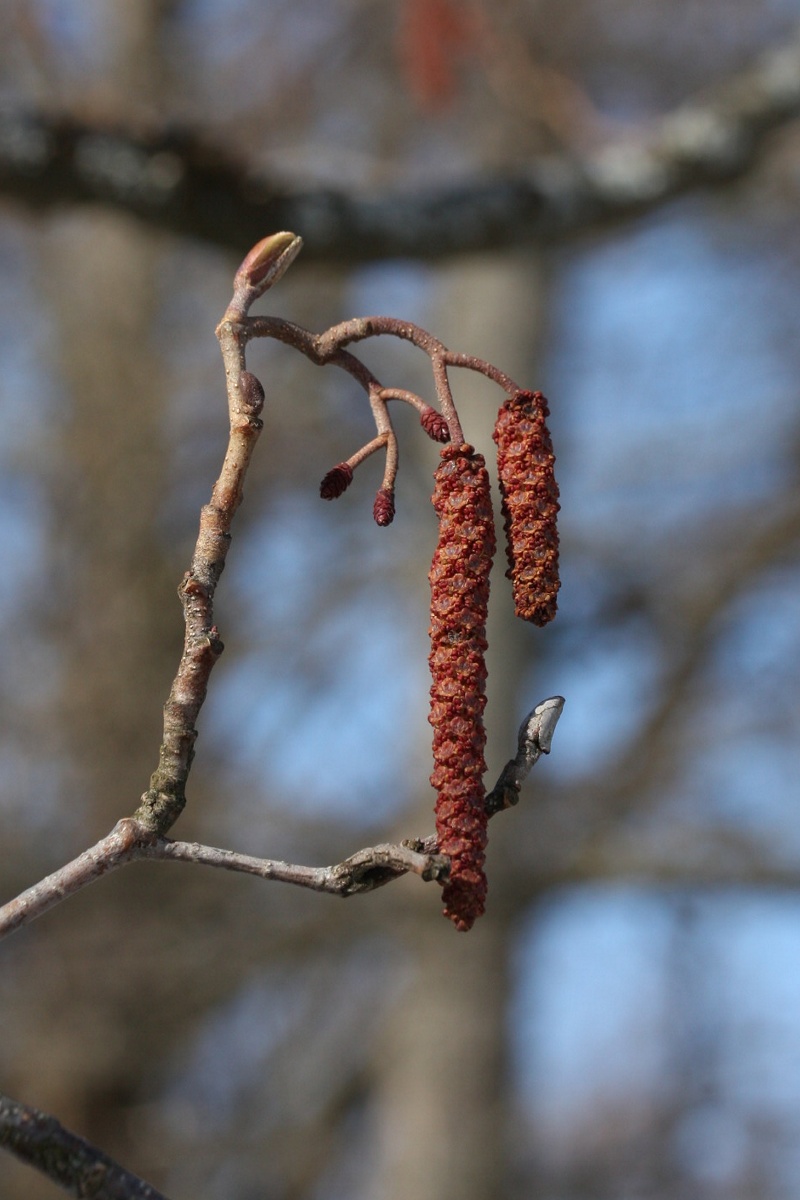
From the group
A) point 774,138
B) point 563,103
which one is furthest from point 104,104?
point 774,138

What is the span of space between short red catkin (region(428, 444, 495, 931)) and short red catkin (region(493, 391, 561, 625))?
2 centimetres

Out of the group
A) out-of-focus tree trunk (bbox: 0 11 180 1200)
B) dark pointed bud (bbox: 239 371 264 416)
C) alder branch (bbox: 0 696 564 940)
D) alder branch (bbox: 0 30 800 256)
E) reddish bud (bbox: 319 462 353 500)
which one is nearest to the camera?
alder branch (bbox: 0 696 564 940)

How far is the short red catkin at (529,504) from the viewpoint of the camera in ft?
3.32

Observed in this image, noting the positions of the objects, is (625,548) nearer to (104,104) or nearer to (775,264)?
(775,264)

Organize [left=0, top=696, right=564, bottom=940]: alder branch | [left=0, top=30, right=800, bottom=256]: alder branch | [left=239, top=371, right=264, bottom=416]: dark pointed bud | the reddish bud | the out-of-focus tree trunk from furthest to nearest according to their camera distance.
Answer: the out-of-focus tree trunk < [left=0, top=30, right=800, bottom=256]: alder branch < the reddish bud < [left=239, top=371, right=264, bottom=416]: dark pointed bud < [left=0, top=696, right=564, bottom=940]: alder branch

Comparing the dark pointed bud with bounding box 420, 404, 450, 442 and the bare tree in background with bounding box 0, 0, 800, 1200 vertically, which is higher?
the bare tree in background with bounding box 0, 0, 800, 1200

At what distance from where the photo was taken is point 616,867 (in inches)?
267

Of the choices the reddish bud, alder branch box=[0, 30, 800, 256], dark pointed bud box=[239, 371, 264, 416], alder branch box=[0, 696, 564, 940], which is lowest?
alder branch box=[0, 696, 564, 940]

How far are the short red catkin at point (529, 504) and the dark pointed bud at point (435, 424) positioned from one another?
0.04 metres

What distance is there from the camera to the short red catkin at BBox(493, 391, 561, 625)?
1012 millimetres

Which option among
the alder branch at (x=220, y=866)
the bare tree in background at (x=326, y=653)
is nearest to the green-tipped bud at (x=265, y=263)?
the alder branch at (x=220, y=866)

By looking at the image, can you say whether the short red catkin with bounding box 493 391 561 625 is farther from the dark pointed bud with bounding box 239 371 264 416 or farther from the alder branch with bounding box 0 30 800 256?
the alder branch with bounding box 0 30 800 256

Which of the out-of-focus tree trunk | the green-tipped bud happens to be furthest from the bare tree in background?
the green-tipped bud

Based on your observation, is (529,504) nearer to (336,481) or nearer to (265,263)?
(336,481)
